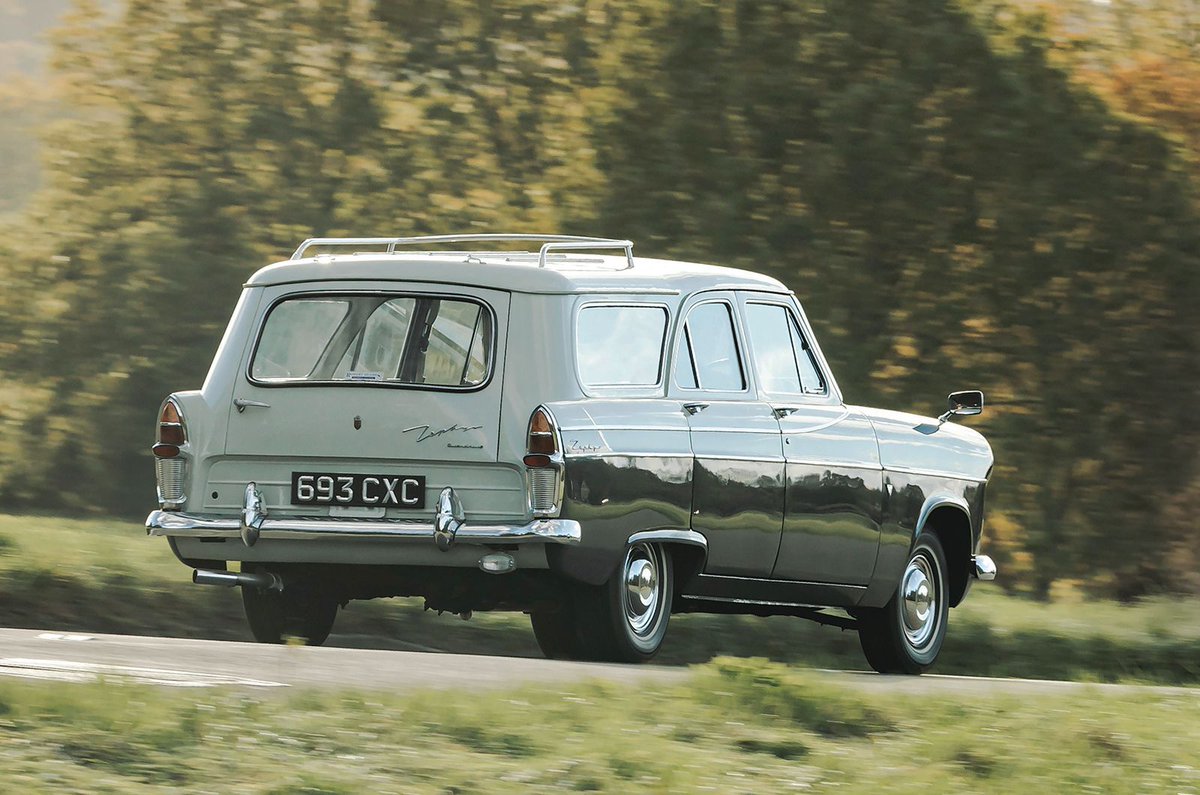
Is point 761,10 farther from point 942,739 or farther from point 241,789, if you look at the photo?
point 241,789

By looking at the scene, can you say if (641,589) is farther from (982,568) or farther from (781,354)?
(982,568)

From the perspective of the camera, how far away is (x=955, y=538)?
39.2 ft

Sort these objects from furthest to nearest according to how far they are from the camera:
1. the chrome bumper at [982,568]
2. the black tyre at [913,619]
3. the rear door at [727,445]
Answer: the chrome bumper at [982,568]
the black tyre at [913,619]
the rear door at [727,445]

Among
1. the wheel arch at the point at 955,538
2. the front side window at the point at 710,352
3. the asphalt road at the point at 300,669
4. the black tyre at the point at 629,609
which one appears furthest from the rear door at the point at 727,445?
the wheel arch at the point at 955,538

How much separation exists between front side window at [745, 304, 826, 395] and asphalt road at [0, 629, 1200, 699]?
1.64 meters

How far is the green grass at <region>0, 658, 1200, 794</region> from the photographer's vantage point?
228 inches

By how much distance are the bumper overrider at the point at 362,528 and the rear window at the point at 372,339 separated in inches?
24.2

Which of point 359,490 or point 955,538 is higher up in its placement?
point 359,490

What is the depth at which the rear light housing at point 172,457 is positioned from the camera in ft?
31.2

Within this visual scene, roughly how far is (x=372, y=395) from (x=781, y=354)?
243cm

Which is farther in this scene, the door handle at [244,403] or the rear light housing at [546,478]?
the door handle at [244,403]

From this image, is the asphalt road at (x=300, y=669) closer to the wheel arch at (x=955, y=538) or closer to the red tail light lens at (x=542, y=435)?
the red tail light lens at (x=542, y=435)

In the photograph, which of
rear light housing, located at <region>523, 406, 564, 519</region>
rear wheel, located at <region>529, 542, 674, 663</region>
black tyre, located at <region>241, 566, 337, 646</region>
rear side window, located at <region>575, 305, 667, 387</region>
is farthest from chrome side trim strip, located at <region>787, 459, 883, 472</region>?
black tyre, located at <region>241, 566, 337, 646</region>

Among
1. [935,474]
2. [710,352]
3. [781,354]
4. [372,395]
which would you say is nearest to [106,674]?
[372,395]
